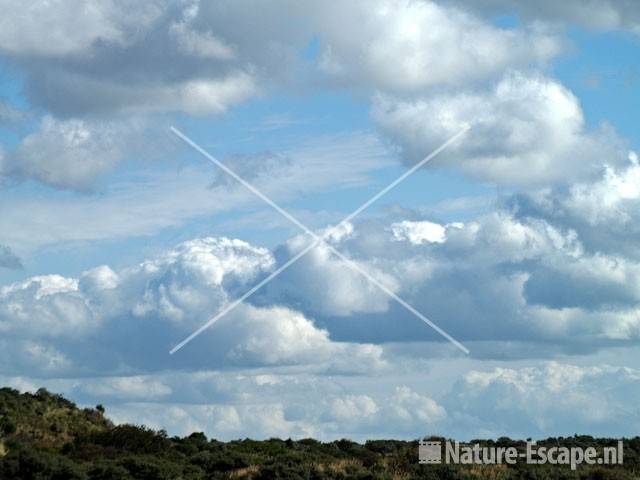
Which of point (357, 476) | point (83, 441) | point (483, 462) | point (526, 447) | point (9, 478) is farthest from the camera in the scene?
point (526, 447)

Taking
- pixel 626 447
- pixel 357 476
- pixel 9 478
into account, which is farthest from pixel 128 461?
pixel 626 447

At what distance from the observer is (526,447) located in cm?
7356

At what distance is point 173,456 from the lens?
63.3m

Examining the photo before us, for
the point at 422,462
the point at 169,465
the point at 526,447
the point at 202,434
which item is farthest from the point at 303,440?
the point at 169,465

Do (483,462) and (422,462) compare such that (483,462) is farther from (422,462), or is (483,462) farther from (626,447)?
(626,447)

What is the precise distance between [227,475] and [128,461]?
511 cm

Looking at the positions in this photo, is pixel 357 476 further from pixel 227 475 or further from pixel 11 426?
pixel 11 426

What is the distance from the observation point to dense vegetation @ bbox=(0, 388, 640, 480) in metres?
52.5

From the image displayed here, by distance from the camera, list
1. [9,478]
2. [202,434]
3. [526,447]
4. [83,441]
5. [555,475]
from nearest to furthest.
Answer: [9,478]
[555,475]
[83,441]
[526,447]
[202,434]

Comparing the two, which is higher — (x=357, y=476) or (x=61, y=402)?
(x=61, y=402)

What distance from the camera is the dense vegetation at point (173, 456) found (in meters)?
52.5

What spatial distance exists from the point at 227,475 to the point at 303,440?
26.9 metres

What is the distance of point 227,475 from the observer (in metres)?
54.6

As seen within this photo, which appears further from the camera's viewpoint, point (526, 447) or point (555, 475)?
point (526, 447)
